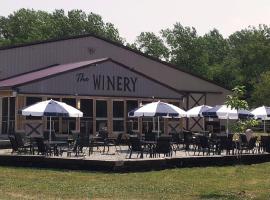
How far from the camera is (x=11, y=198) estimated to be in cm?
1123

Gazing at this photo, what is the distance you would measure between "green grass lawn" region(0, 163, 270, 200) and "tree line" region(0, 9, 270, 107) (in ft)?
154

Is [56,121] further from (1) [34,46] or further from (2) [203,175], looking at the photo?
(2) [203,175]

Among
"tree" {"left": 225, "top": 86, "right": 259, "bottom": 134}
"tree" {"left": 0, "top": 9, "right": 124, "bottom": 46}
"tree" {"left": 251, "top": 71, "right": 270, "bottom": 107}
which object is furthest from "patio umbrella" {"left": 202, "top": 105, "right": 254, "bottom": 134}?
"tree" {"left": 0, "top": 9, "right": 124, "bottom": 46}

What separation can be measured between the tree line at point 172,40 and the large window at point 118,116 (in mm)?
33760

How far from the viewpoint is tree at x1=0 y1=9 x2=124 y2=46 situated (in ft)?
251

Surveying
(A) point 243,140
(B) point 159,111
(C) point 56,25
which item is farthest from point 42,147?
(C) point 56,25

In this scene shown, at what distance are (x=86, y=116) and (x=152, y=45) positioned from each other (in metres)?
49.3

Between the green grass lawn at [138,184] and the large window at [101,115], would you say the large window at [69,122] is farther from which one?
the green grass lawn at [138,184]

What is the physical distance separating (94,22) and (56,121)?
53077 mm

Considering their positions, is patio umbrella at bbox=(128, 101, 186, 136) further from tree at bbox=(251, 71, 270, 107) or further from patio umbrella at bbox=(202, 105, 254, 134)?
tree at bbox=(251, 71, 270, 107)

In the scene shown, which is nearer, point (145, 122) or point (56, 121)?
point (56, 121)

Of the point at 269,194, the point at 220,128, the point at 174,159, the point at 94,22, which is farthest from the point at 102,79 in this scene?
the point at 94,22

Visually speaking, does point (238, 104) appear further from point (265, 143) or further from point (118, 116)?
point (118, 116)

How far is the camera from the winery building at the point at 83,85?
91.7 ft
